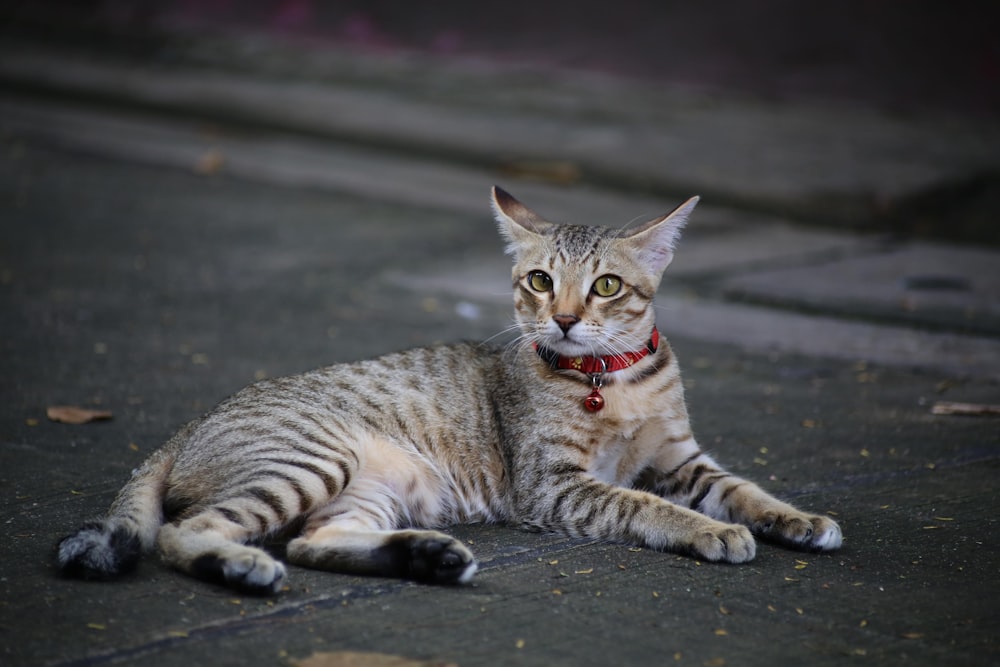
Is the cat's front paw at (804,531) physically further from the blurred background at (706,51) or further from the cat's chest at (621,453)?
the blurred background at (706,51)

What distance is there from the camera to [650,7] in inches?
513

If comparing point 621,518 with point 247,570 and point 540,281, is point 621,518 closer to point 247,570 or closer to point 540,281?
point 540,281

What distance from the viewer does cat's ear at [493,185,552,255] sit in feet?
18.5

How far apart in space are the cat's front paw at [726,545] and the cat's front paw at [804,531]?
0.19m

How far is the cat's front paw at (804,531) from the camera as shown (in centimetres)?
479

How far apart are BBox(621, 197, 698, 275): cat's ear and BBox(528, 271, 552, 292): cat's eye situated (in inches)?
14.8

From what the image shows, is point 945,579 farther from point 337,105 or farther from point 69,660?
point 337,105

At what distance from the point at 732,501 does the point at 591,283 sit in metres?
0.99

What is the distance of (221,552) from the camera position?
14.1ft

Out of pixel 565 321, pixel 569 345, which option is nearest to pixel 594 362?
pixel 569 345

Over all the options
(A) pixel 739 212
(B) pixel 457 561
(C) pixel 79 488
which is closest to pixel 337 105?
(A) pixel 739 212

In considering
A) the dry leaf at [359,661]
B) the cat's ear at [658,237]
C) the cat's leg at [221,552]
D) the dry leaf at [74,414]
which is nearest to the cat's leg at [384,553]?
the cat's leg at [221,552]

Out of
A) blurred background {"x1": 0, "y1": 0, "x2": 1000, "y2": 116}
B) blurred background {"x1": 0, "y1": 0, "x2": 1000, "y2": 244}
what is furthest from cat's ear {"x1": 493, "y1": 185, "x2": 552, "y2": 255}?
blurred background {"x1": 0, "y1": 0, "x2": 1000, "y2": 116}

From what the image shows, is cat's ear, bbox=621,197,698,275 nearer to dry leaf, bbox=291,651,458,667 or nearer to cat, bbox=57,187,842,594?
cat, bbox=57,187,842,594
